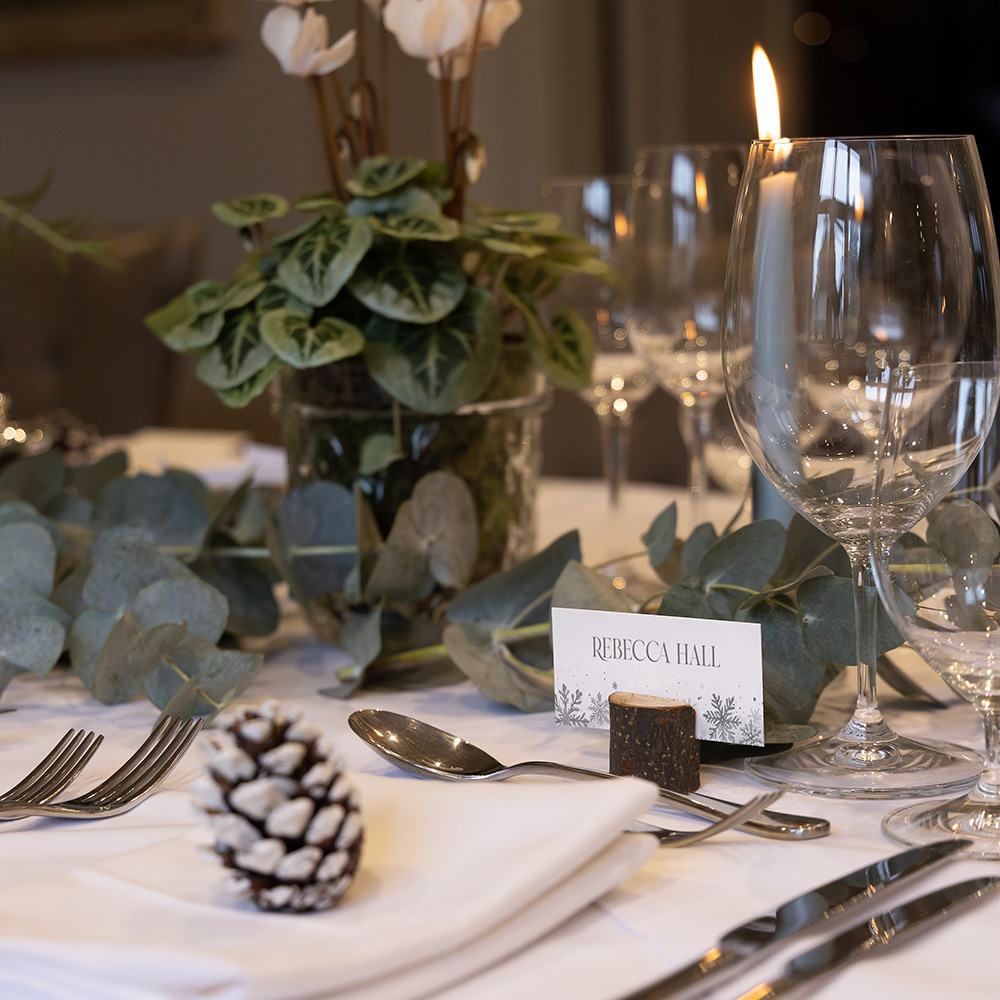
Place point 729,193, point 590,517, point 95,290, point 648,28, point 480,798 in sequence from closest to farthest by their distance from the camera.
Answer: point 480,798, point 729,193, point 590,517, point 95,290, point 648,28

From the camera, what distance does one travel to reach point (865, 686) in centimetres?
52

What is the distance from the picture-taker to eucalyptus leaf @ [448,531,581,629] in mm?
636

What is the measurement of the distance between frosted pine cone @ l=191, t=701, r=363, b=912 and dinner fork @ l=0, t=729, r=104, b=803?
0.19 m

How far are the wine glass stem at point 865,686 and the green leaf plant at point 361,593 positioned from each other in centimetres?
2

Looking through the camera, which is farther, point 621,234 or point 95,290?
point 95,290

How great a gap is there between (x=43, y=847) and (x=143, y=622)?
194mm

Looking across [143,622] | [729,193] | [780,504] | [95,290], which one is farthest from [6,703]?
[95,290]

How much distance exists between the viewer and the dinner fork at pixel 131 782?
19.1 inches

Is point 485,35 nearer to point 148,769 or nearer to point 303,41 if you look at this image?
point 303,41

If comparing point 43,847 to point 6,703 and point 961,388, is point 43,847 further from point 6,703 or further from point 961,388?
point 961,388

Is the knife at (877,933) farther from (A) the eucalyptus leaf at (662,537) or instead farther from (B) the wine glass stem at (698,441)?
(B) the wine glass stem at (698,441)

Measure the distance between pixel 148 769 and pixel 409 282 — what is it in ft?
1.01

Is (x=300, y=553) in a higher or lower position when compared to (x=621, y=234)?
lower

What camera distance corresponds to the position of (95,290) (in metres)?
2.25
